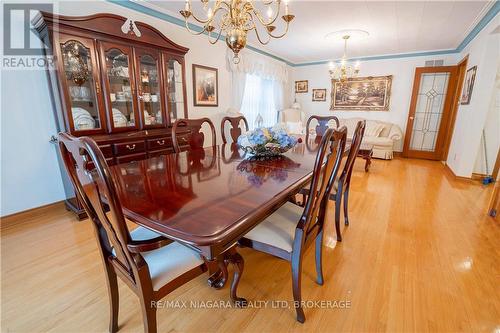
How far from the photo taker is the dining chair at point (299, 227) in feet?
3.52

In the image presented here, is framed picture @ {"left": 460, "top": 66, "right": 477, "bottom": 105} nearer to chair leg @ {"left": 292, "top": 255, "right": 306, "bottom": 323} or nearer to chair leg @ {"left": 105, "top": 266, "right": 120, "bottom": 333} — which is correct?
chair leg @ {"left": 292, "top": 255, "right": 306, "bottom": 323}

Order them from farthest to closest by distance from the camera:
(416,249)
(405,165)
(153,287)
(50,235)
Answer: (405,165) < (50,235) < (416,249) < (153,287)

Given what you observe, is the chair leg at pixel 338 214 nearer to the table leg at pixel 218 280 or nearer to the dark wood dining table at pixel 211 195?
the dark wood dining table at pixel 211 195

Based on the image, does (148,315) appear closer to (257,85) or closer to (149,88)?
(149,88)

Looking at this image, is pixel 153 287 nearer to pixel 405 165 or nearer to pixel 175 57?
pixel 175 57

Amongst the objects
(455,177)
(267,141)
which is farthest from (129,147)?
(455,177)

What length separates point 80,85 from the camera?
7.14ft

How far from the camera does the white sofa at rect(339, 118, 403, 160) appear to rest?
482 centimetres

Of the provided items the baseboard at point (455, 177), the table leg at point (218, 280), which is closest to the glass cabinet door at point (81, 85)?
the table leg at point (218, 280)

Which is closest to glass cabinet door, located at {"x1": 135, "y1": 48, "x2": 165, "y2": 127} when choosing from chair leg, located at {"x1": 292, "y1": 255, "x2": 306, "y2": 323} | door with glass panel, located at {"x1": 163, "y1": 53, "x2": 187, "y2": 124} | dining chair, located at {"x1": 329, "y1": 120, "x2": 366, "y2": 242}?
door with glass panel, located at {"x1": 163, "y1": 53, "x2": 187, "y2": 124}

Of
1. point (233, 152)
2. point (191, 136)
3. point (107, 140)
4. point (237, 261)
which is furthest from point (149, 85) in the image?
point (237, 261)

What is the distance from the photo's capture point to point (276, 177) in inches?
48.3

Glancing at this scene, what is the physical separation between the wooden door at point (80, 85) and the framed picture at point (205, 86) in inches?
58.6

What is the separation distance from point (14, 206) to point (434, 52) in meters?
7.12
